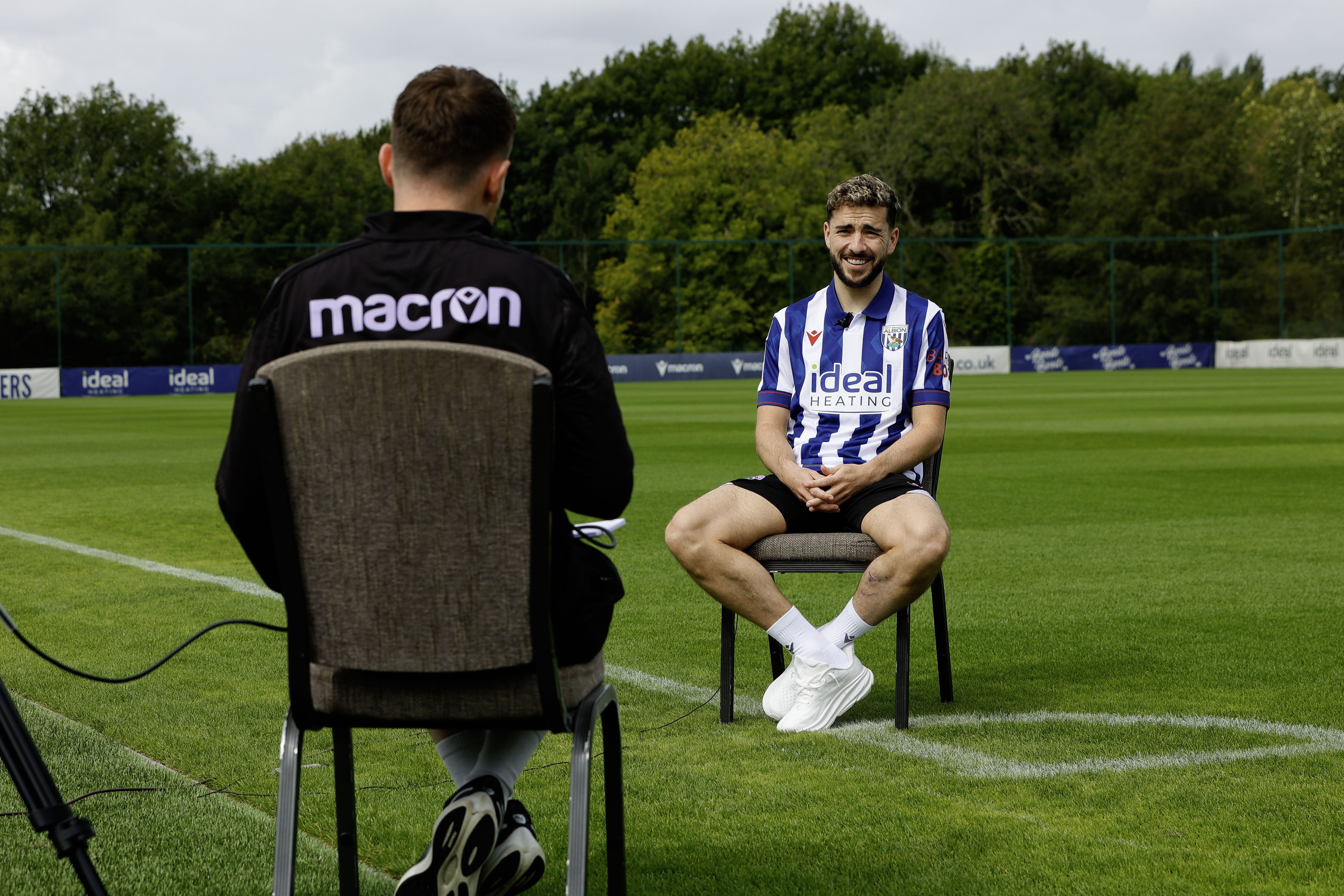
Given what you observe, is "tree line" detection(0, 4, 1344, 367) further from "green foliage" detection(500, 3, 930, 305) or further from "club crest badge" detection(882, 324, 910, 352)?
"club crest badge" detection(882, 324, 910, 352)

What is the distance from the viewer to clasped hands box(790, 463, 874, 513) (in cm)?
432

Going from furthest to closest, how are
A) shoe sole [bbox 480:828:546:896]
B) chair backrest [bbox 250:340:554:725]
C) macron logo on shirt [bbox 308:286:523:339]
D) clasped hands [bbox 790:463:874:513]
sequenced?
clasped hands [bbox 790:463:874:513], shoe sole [bbox 480:828:546:896], macron logo on shirt [bbox 308:286:523:339], chair backrest [bbox 250:340:554:725]

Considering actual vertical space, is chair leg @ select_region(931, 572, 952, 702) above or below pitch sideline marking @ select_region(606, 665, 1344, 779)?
above

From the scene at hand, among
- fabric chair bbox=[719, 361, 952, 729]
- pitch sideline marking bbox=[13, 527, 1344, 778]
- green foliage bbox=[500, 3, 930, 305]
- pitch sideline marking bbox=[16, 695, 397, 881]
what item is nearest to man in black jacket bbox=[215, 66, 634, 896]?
pitch sideline marking bbox=[16, 695, 397, 881]

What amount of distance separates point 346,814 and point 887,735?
193 centimetres

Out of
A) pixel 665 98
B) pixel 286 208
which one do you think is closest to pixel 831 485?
pixel 286 208

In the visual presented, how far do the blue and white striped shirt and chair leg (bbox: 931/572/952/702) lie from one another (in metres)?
0.36

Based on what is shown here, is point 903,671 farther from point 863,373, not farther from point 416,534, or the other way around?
point 416,534

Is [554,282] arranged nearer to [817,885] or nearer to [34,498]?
[817,885]

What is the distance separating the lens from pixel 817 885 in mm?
2930

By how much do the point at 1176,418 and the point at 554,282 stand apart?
63.0 ft

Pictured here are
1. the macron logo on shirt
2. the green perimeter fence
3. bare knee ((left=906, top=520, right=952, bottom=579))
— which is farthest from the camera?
the green perimeter fence

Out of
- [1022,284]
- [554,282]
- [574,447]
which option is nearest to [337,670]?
[574,447]

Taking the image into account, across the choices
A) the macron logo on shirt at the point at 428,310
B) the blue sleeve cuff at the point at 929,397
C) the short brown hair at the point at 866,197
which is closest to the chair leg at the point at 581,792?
the macron logo on shirt at the point at 428,310
